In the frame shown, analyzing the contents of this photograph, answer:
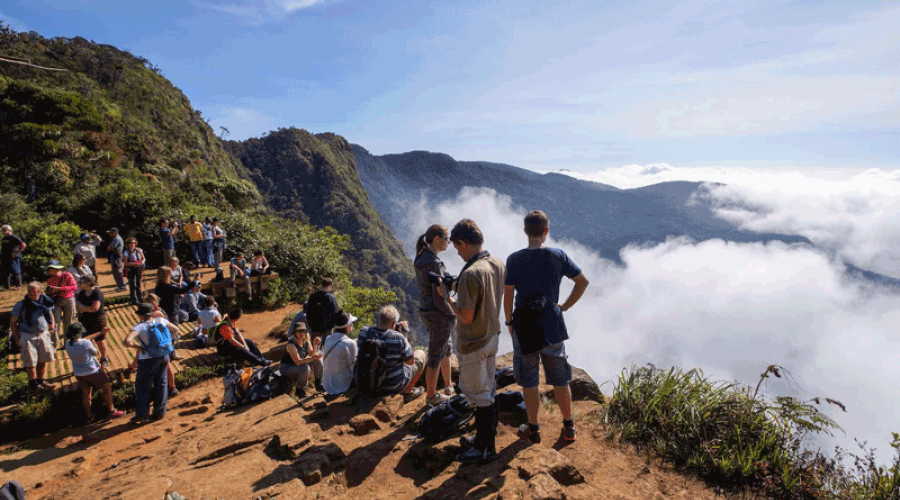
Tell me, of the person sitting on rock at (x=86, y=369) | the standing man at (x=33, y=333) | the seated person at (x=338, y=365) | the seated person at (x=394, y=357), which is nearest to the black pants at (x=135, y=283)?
the standing man at (x=33, y=333)

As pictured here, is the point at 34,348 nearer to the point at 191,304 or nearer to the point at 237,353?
the point at 237,353

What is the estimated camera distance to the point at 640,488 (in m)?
3.45

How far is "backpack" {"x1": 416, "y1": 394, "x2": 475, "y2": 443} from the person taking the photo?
3988mm

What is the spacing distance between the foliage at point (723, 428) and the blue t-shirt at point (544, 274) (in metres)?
1.54

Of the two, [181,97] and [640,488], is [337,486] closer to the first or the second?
[640,488]

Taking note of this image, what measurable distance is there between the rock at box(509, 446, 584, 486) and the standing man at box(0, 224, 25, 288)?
44.7 ft

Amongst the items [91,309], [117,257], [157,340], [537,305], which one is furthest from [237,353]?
[117,257]

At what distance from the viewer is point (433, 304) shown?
172 inches

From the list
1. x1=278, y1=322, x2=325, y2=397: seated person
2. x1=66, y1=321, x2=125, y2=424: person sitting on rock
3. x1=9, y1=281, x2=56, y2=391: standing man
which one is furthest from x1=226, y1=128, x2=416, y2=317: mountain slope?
x1=278, y1=322, x2=325, y2=397: seated person

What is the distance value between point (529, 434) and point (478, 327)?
4.28ft

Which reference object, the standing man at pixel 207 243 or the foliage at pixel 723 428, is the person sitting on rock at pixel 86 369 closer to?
the foliage at pixel 723 428

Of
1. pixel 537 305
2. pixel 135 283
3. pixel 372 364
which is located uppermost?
pixel 135 283

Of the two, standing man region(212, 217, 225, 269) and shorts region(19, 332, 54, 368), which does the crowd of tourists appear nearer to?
shorts region(19, 332, 54, 368)

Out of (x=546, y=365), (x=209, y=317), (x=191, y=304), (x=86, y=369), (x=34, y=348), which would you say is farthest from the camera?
(x=191, y=304)
